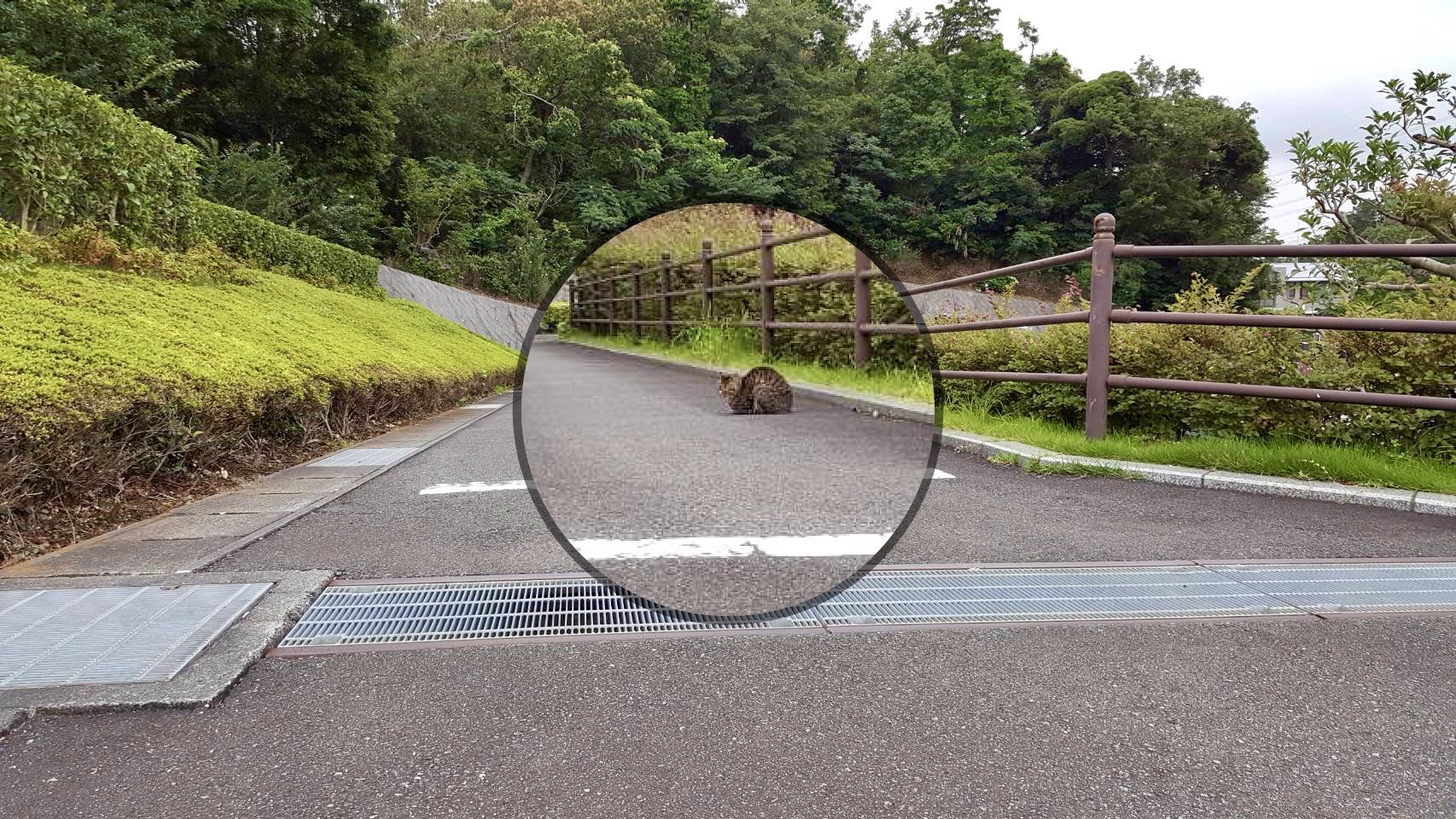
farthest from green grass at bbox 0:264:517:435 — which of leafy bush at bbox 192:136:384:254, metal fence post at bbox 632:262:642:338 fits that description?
leafy bush at bbox 192:136:384:254

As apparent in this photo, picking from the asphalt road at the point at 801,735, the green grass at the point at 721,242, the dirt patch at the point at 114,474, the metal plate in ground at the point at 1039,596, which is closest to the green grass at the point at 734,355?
the green grass at the point at 721,242

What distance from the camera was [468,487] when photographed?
4.50 meters

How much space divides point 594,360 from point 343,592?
1.98 meters

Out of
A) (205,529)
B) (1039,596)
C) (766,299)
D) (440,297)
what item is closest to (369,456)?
(205,529)

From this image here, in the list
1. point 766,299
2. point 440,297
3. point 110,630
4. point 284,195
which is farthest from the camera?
point 440,297

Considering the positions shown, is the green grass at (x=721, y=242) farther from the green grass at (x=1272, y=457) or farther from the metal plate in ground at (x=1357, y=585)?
the green grass at (x=1272, y=457)

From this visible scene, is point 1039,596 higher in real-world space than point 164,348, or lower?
lower

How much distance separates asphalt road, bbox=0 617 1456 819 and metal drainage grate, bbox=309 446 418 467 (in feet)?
11.5

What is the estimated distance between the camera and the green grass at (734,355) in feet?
3.64

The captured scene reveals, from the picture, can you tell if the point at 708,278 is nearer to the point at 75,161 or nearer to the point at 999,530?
the point at 999,530

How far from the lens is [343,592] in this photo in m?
2.66

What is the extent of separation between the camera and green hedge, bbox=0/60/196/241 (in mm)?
5875

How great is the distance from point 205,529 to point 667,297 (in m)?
3.25
